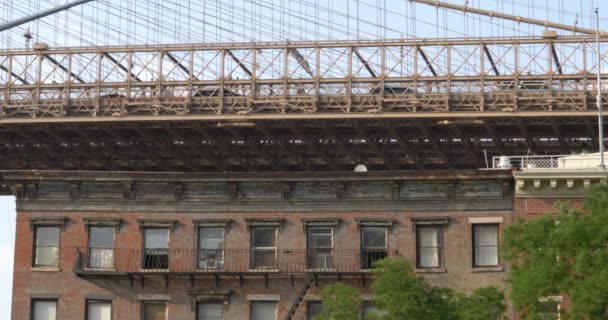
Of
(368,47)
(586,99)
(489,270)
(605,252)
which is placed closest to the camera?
(605,252)

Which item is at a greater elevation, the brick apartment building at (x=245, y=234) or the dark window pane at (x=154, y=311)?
the brick apartment building at (x=245, y=234)

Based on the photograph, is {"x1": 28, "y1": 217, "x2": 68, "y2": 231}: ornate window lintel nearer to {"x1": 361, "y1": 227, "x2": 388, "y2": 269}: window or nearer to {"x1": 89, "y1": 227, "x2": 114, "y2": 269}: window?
{"x1": 89, "y1": 227, "x2": 114, "y2": 269}: window

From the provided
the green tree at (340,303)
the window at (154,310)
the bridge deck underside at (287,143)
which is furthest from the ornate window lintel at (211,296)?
the bridge deck underside at (287,143)

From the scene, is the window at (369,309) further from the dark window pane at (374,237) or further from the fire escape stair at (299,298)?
the dark window pane at (374,237)

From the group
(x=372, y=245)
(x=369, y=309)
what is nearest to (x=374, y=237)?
(x=372, y=245)

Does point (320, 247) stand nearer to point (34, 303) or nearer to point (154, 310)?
point (154, 310)

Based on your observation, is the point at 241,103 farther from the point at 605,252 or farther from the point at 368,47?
the point at 605,252

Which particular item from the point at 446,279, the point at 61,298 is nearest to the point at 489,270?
the point at 446,279

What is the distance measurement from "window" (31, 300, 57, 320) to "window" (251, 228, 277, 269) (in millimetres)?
8311

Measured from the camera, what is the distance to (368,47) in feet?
332

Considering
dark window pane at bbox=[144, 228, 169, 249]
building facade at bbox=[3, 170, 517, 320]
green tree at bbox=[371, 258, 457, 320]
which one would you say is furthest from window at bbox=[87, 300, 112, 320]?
green tree at bbox=[371, 258, 457, 320]

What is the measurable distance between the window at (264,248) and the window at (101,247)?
19.2ft

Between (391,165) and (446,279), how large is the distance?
2048 inches

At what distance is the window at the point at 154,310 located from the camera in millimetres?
53594
